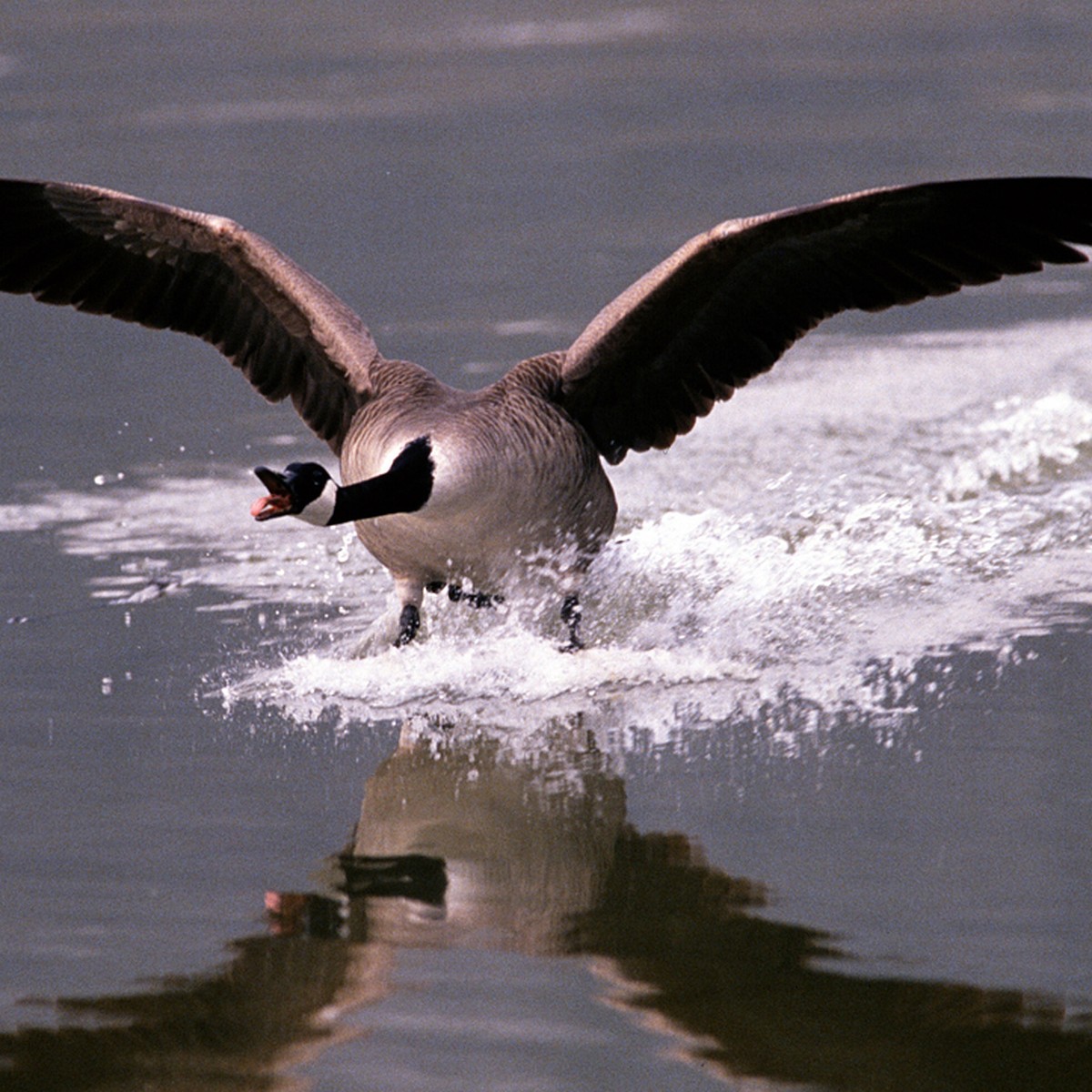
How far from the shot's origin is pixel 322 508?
549 centimetres

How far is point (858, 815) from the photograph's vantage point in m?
4.63

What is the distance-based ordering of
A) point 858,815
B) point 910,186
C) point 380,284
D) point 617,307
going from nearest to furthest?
point 858,815 → point 910,186 → point 617,307 → point 380,284

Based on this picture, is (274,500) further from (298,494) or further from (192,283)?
(192,283)

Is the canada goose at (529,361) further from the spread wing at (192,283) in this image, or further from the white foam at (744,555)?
the white foam at (744,555)

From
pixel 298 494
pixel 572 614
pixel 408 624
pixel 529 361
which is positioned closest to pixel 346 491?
pixel 298 494

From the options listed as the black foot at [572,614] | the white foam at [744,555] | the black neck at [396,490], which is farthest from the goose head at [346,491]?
the black foot at [572,614]

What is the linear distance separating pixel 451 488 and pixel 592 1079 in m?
3.06

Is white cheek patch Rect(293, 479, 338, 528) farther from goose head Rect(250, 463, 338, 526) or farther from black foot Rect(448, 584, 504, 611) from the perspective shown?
black foot Rect(448, 584, 504, 611)

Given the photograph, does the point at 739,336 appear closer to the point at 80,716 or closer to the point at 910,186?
the point at 910,186

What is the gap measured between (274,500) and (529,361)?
2.14 meters

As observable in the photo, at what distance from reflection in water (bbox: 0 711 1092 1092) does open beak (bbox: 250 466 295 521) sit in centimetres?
84

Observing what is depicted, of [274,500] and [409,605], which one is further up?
[274,500]

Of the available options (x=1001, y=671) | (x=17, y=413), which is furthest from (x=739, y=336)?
(x=17, y=413)

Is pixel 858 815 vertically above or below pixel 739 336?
below
